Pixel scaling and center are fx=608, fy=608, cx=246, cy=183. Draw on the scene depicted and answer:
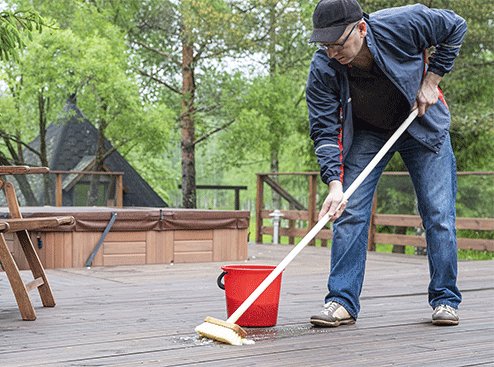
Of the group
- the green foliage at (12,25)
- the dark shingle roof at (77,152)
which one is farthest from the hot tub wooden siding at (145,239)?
the dark shingle roof at (77,152)

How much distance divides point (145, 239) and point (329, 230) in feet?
11.0

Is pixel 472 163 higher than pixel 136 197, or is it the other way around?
pixel 472 163

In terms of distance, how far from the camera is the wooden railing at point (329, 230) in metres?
6.49

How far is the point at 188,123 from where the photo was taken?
15570 mm

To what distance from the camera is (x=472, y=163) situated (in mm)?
13047

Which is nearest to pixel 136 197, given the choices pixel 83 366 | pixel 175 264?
pixel 175 264

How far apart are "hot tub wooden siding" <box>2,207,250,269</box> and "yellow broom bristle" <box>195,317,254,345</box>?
300cm

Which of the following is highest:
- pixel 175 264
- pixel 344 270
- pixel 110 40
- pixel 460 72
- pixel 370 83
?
pixel 110 40

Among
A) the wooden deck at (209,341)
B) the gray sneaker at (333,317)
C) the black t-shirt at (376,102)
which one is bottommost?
the wooden deck at (209,341)

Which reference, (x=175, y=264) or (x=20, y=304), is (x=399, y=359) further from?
(x=175, y=264)

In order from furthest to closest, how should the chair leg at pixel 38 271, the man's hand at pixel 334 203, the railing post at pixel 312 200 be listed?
the railing post at pixel 312 200 → the chair leg at pixel 38 271 → the man's hand at pixel 334 203

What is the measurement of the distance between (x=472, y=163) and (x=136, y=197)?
27.7ft

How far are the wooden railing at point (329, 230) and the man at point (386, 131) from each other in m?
3.84

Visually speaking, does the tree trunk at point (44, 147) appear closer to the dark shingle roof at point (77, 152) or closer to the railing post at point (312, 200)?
the dark shingle roof at point (77, 152)
